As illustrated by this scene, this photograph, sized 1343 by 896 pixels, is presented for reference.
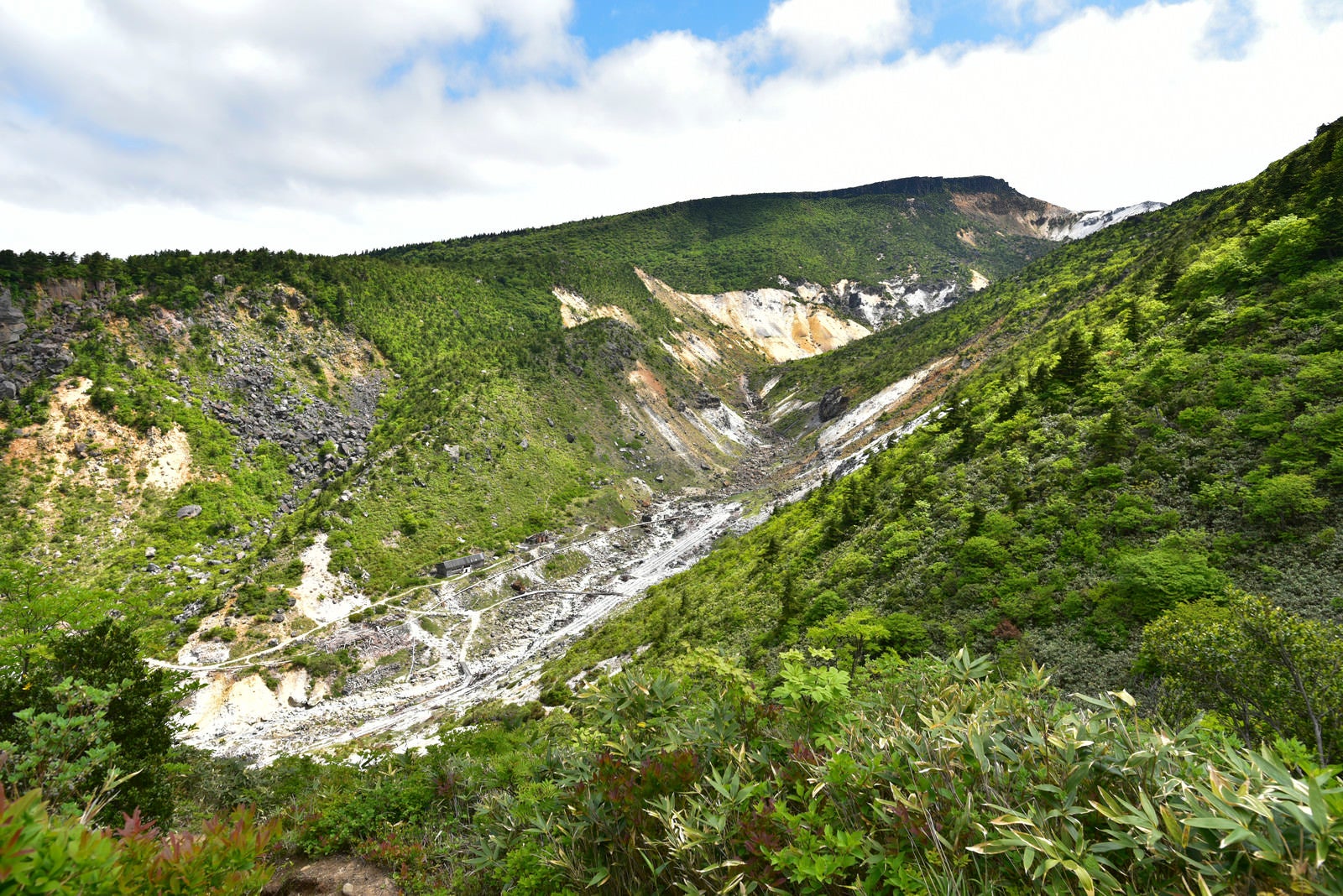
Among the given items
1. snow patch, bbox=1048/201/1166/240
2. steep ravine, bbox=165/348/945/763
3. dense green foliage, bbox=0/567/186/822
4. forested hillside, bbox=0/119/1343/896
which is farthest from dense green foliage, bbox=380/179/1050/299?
dense green foliage, bbox=0/567/186/822

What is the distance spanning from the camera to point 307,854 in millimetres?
8000

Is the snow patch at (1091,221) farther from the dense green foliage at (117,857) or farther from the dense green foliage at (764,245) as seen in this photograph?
the dense green foliage at (117,857)

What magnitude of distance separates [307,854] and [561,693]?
1197 cm

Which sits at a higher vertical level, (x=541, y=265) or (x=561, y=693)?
(x=541, y=265)

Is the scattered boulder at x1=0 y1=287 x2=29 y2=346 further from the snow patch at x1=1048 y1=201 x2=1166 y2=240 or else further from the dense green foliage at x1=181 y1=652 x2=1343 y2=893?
the snow patch at x1=1048 y1=201 x2=1166 y2=240

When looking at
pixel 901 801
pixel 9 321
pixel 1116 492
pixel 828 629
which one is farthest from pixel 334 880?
pixel 9 321

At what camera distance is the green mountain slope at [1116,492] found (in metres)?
9.52

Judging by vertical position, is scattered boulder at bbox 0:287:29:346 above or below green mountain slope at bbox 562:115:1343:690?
above

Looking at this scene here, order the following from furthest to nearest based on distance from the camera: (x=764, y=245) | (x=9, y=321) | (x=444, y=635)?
(x=764, y=245), (x=9, y=321), (x=444, y=635)

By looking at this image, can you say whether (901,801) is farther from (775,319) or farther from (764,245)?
(764,245)

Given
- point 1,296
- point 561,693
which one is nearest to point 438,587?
point 561,693

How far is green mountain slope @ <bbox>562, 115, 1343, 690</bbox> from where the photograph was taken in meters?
9.52

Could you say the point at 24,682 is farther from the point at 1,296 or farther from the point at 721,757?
the point at 1,296

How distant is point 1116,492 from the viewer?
12438mm
